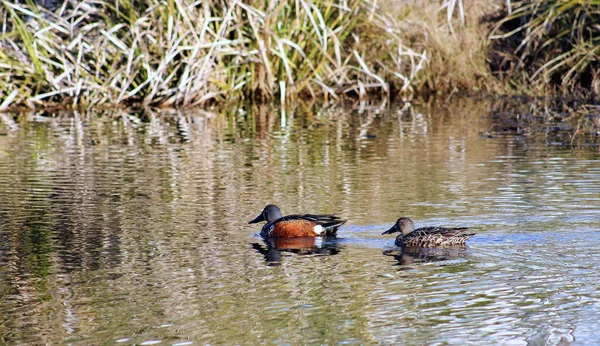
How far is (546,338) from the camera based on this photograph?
5.41 meters

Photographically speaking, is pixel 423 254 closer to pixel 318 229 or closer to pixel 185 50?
pixel 318 229

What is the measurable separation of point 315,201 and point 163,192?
149 cm

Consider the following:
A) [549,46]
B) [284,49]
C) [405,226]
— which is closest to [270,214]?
[405,226]

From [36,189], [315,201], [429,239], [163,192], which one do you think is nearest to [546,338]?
[429,239]

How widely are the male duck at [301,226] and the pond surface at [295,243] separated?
0.10 m

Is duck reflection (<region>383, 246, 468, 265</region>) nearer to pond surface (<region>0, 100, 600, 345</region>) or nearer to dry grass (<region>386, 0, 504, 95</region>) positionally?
pond surface (<region>0, 100, 600, 345</region>)

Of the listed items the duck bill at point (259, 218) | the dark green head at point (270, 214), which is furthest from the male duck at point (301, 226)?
the duck bill at point (259, 218)

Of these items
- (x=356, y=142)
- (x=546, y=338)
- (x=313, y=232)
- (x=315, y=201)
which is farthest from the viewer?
(x=356, y=142)

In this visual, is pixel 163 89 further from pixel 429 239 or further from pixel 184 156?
pixel 429 239

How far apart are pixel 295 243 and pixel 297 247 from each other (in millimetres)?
128

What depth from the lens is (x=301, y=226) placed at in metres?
8.20

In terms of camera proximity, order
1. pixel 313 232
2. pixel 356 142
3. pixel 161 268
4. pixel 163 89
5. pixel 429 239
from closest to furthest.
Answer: pixel 161 268 → pixel 429 239 → pixel 313 232 → pixel 356 142 → pixel 163 89

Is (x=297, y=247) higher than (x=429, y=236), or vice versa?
(x=429, y=236)

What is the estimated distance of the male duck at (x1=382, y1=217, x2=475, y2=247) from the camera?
7.50 m
